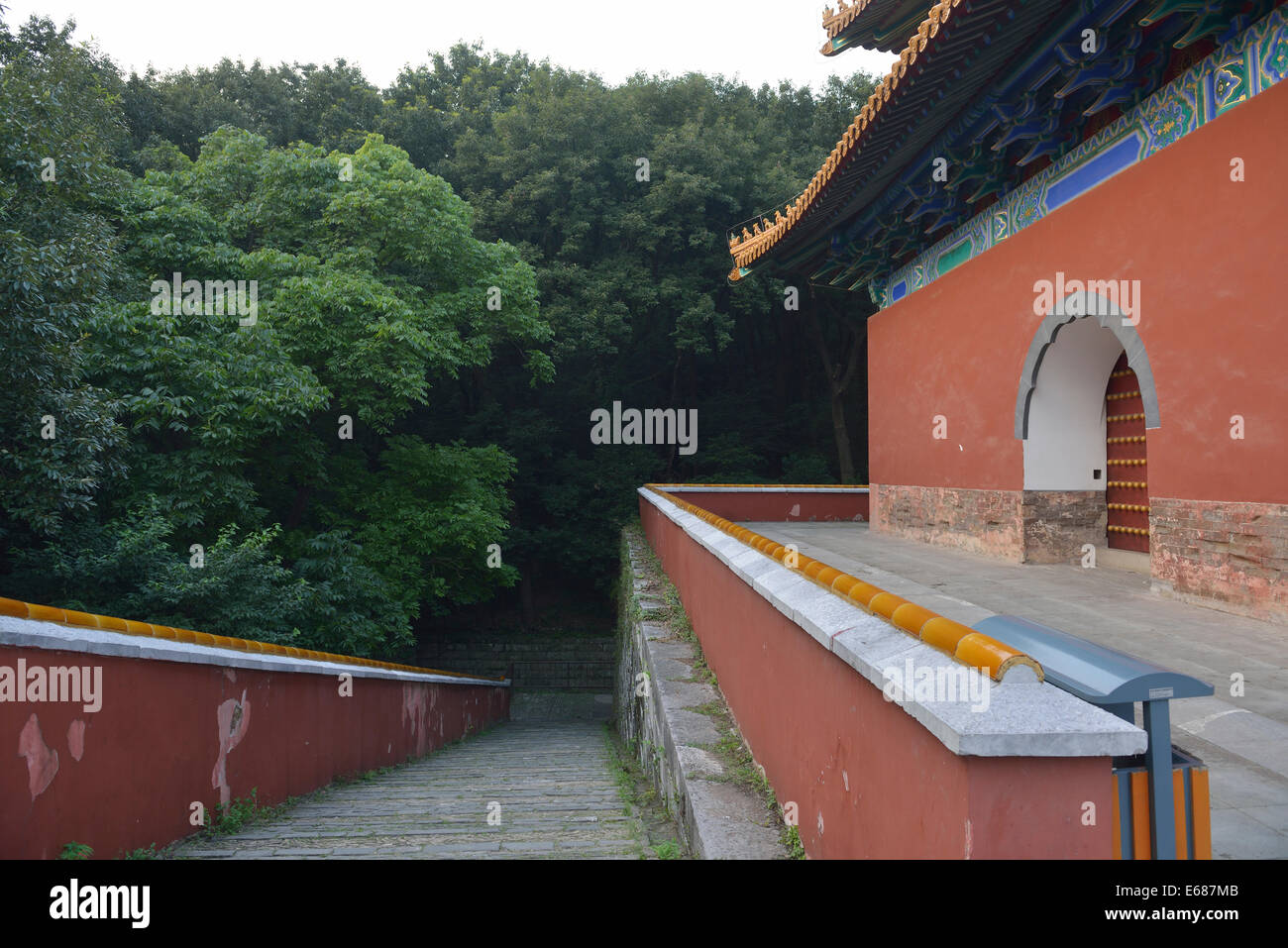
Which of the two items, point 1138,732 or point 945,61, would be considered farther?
point 945,61

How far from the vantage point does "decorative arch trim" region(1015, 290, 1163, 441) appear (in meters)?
5.67

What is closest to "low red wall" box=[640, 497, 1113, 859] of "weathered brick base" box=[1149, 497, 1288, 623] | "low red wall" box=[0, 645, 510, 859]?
"low red wall" box=[0, 645, 510, 859]

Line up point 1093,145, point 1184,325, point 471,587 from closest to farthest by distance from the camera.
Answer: point 1184,325 < point 1093,145 < point 471,587

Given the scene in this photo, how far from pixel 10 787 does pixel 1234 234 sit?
21.6ft

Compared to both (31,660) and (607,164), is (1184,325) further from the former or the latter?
(607,164)

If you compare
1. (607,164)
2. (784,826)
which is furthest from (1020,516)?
(607,164)

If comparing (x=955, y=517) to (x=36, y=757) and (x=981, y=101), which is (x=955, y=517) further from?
(x=36, y=757)

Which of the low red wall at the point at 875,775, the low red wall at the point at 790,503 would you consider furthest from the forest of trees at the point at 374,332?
the low red wall at the point at 875,775

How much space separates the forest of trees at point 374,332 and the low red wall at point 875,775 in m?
7.11

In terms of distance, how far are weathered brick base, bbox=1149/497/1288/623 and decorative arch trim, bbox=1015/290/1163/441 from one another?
701 mm

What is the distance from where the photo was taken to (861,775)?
2.01m

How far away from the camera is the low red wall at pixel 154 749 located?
3.01 metres

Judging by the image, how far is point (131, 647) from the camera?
3.61 metres

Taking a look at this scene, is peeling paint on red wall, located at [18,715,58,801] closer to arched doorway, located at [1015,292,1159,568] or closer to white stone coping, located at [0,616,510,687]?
white stone coping, located at [0,616,510,687]
